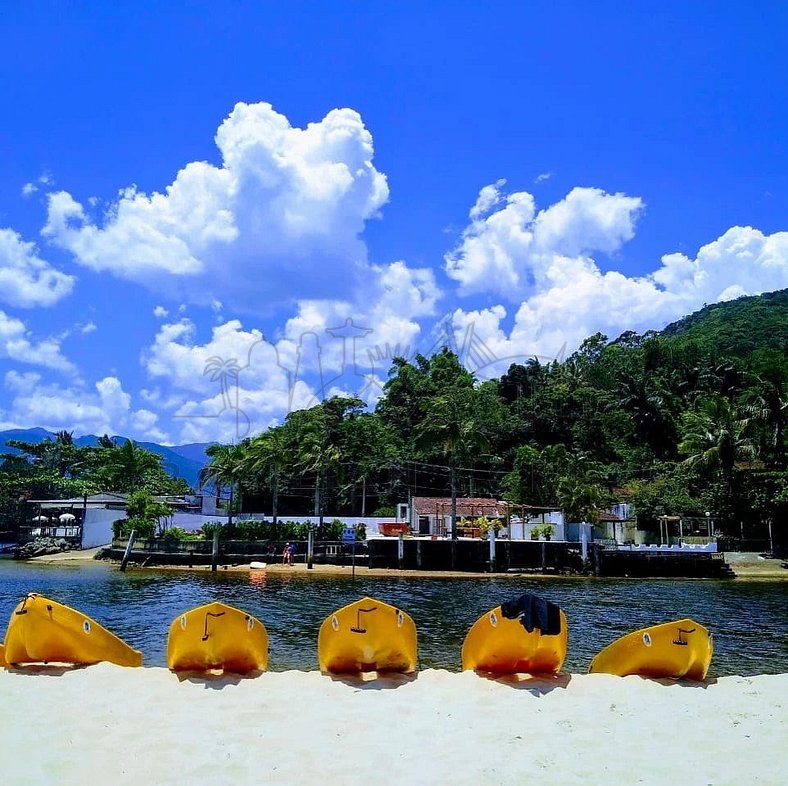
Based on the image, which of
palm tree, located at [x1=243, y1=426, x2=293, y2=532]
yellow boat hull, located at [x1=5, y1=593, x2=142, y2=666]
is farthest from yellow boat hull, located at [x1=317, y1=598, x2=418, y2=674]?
palm tree, located at [x1=243, y1=426, x2=293, y2=532]

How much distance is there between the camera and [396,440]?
8350 centimetres

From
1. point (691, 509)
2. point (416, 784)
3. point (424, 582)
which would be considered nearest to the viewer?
point (416, 784)

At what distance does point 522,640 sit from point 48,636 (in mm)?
7552

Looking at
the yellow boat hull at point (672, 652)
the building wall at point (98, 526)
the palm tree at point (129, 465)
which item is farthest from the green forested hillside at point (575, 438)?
the yellow boat hull at point (672, 652)

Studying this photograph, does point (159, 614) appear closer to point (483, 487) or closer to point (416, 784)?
point (416, 784)

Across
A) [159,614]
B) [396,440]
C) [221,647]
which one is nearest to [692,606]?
[159,614]

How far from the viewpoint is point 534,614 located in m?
11.5

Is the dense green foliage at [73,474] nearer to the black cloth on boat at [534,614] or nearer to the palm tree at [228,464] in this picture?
the palm tree at [228,464]

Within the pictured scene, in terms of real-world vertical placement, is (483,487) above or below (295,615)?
above

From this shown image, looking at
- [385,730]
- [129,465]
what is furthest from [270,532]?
[385,730]

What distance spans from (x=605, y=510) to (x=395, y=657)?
49.4 metres

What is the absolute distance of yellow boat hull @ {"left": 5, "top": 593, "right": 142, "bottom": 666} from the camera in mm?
11703

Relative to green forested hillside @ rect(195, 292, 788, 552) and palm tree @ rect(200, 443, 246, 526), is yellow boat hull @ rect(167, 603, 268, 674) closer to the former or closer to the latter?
green forested hillside @ rect(195, 292, 788, 552)

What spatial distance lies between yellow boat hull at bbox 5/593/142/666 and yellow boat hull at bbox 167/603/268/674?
1525mm
